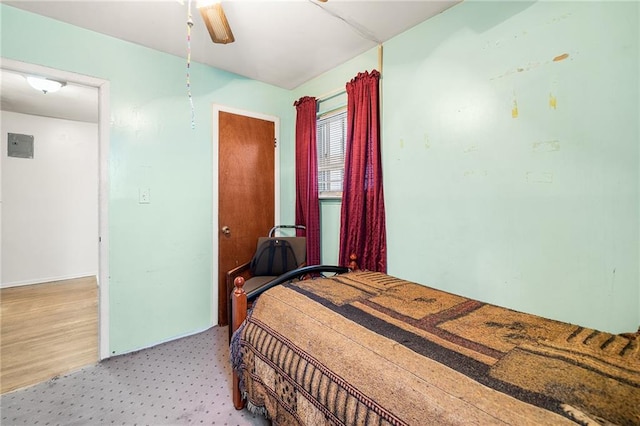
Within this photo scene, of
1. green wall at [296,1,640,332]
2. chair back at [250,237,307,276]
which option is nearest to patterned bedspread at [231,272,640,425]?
green wall at [296,1,640,332]

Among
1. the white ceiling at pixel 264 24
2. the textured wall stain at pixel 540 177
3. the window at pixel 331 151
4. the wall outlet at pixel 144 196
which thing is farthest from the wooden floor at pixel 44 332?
the textured wall stain at pixel 540 177

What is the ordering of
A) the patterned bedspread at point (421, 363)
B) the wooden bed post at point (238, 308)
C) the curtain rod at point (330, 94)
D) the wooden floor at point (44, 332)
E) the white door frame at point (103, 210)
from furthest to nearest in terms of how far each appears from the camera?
the curtain rod at point (330, 94) < the white door frame at point (103, 210) < the wooden floor at point (44, 332) < the wooden bed post at point (238, 308) < the patterned bedspread at point (421, 363)

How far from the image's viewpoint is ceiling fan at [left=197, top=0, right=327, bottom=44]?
1379 millimetres

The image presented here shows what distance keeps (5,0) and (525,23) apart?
319 centimetres

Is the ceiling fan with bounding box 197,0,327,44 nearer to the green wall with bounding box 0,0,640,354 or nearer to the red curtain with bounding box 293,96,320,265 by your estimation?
the green wall with bounding box 0,0,640,354

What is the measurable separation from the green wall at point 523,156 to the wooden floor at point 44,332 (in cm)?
270

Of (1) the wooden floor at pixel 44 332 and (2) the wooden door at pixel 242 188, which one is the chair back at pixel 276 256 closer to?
(2) the wooden door at pixel 242 188

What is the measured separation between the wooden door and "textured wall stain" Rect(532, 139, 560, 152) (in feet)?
7.88

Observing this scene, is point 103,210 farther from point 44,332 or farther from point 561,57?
point 561,57

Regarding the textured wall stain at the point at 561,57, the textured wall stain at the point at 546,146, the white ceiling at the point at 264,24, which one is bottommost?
the textured wall stain at the point at 546,146

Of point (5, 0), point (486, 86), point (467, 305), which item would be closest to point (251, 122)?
point (5, 0)

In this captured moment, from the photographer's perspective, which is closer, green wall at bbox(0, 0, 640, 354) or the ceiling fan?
green wall at bbox(0, 0, 640, 354)

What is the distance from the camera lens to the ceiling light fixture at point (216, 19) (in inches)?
54.4

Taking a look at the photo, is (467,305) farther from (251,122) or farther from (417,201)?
(251,122)
